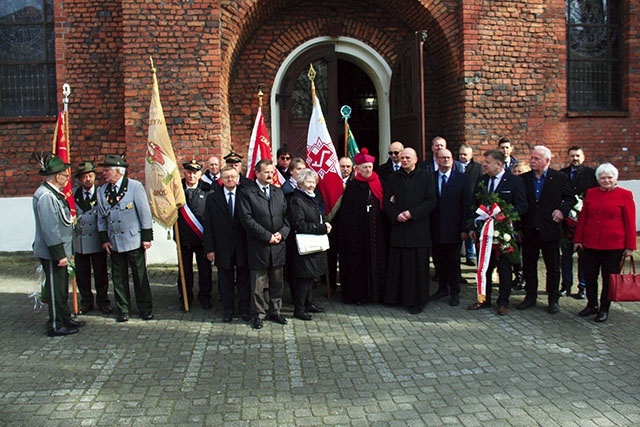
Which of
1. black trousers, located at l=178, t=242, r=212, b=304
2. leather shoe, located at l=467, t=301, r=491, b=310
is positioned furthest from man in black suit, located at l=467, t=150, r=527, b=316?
black trousers, located at l=178, t=242, r=212, b=304

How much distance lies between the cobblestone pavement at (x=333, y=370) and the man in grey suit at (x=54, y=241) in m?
0.25

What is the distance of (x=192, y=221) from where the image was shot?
7082 millimetres

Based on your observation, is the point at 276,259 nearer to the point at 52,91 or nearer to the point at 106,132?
the point at 106,132

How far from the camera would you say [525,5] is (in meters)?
10.1

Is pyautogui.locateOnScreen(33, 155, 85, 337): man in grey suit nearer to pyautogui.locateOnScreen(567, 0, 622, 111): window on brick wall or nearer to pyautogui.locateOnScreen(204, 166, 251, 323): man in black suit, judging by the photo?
pyautogui.locateOnScreen(204, 166, 251, 323): man in black suit

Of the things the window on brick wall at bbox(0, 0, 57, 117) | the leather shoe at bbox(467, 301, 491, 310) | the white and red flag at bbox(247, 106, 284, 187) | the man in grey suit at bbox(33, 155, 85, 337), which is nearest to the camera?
the man in grey suit at bbox(33, 155, 85, 337)

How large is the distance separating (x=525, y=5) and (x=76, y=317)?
869cm

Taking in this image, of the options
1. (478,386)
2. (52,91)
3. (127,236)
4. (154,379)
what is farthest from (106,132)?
(478,386)

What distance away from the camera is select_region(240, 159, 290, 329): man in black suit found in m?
6.20

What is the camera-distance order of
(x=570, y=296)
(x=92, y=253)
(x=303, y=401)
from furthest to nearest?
1. (x=570, y=296)
2. (x=92, y=253)
3. (x=303, y=401)

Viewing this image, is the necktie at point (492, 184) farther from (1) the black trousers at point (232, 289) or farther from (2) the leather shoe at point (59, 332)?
(2) the leather shoe at point (59, 332)

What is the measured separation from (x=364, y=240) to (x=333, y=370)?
8.02 feet

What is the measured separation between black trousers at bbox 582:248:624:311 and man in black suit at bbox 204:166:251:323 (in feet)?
12.5

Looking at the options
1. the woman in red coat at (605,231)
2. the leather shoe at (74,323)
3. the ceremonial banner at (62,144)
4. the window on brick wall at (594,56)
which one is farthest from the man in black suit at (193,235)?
the window on brick wall at (594,56)
